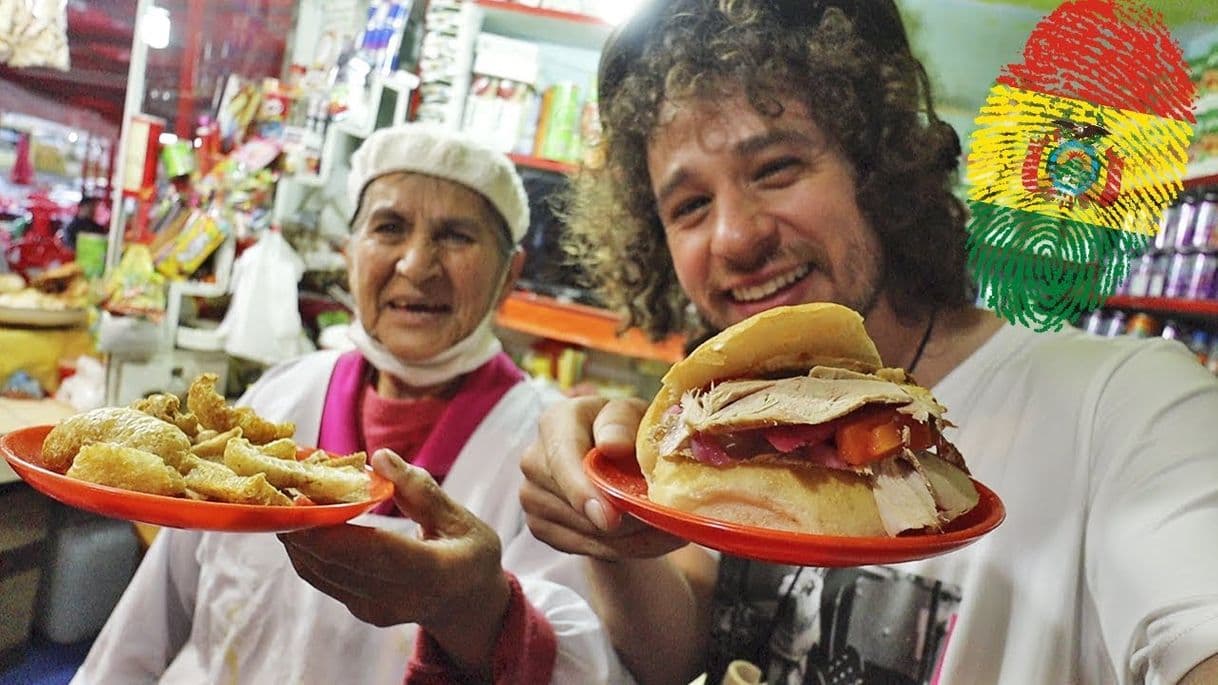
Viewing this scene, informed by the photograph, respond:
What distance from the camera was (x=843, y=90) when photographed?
0.76m

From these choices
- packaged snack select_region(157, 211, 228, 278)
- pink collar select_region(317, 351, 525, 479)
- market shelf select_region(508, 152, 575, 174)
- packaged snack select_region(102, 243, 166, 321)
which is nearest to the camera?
packaged snack select_region(102, 243, 166, 321)

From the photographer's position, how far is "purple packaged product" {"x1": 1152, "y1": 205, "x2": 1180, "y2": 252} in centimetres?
54

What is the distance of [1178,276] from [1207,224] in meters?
0.08

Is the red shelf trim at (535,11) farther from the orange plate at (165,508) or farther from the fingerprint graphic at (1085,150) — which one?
the orange plate at (165,508)

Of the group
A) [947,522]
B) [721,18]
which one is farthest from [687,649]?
[721,18]

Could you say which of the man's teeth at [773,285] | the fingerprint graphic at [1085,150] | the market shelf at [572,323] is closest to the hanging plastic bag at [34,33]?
the man's teeth at [773,285]

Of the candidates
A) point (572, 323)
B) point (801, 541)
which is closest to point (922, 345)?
point (801, 541)

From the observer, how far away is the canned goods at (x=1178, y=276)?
628 millimetres

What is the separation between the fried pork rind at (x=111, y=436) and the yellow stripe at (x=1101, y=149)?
0.64 meters

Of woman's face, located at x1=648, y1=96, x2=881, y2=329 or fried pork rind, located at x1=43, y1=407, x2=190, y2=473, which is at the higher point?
woman's face, located at x1=648, y1=96, x2=881, y2=329

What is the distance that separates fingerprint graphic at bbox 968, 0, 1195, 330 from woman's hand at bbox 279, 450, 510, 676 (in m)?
0.55

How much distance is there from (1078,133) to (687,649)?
72cm

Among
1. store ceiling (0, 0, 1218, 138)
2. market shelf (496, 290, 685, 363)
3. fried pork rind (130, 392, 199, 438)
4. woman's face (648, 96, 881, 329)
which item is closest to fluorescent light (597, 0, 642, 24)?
woman's face (648, 96, 881, 329)

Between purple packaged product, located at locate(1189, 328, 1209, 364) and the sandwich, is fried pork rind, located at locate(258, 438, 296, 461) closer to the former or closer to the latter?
the sandwich
